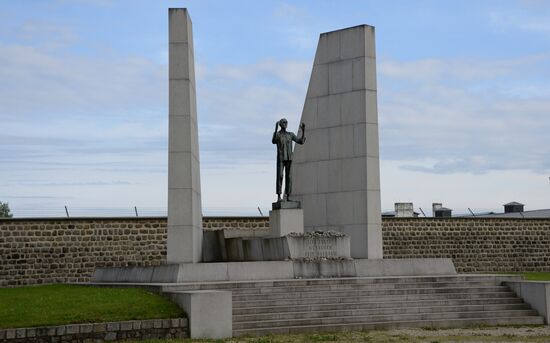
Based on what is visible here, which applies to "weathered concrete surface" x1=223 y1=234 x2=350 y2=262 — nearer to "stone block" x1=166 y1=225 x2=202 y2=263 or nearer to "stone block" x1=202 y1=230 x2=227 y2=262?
"stone block" x1=202 y1=230 x2=227 y2=262

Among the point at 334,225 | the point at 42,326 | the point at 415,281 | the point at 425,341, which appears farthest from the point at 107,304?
the point at 334,225

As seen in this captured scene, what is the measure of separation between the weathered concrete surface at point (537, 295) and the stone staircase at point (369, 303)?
0.12 m

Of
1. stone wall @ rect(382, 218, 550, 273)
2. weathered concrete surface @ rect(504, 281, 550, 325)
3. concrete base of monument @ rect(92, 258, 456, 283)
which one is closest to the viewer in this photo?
weathered concrete surface @ rect(504, 281, 550, 325)

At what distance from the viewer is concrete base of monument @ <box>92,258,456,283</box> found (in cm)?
1659

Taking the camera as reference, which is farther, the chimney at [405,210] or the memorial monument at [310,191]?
the chimney at [405,210]

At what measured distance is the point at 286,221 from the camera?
1906cm

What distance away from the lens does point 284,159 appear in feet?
65.5

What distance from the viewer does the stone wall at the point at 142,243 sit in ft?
A: 83.7

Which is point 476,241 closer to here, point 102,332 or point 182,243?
point 182,243

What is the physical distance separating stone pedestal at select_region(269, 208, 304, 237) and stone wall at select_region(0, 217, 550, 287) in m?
7.99

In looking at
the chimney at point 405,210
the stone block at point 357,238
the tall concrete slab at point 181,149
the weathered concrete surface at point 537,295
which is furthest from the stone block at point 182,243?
the chimney at point 405,210

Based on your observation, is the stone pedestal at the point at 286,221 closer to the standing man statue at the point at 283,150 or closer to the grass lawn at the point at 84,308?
the standing man statue at the point at 283,150

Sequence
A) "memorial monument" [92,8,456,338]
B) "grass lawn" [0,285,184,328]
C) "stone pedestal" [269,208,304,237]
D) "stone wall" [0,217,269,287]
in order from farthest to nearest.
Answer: "stone wall" [0,217,269,287], "stone pedestal" [269,208,304,237], "memorial monument" [92,8,456,338], "grass lawn" [0,285,184,328]

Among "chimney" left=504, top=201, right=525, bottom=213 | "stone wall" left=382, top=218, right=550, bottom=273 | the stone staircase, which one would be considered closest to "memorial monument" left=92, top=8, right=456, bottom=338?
the stone staircase
